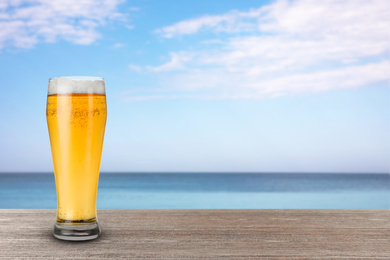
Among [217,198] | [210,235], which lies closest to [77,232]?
[210,235]

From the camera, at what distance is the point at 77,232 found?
978 millimetres

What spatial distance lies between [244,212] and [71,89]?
0.70 m

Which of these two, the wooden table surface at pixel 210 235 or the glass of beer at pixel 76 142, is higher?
the glass of beer at pixel 76 142

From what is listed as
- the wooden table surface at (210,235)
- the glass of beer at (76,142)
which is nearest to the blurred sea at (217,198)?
the wooden table surface at (210,235)

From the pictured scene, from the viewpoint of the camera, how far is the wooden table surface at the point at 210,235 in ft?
2.78

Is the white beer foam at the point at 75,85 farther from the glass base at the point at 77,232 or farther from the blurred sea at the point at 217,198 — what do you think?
the blurred sea at the point at 217,198

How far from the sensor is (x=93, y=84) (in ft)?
3.38

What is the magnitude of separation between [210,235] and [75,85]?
507mm

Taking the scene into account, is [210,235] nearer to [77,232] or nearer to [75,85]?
Result: [77,232]

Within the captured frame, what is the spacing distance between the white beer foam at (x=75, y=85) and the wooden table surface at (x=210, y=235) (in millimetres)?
363

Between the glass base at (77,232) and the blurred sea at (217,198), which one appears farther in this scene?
the blurred sea at (217,198)

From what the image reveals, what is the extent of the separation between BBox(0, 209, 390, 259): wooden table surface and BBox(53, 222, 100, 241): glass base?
0.07ft

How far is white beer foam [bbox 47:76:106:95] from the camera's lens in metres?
1.01

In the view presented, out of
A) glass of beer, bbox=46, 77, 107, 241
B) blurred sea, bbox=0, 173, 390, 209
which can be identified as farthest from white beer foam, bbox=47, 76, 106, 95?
blurred sea, bbox=0, 173, 390, 209
